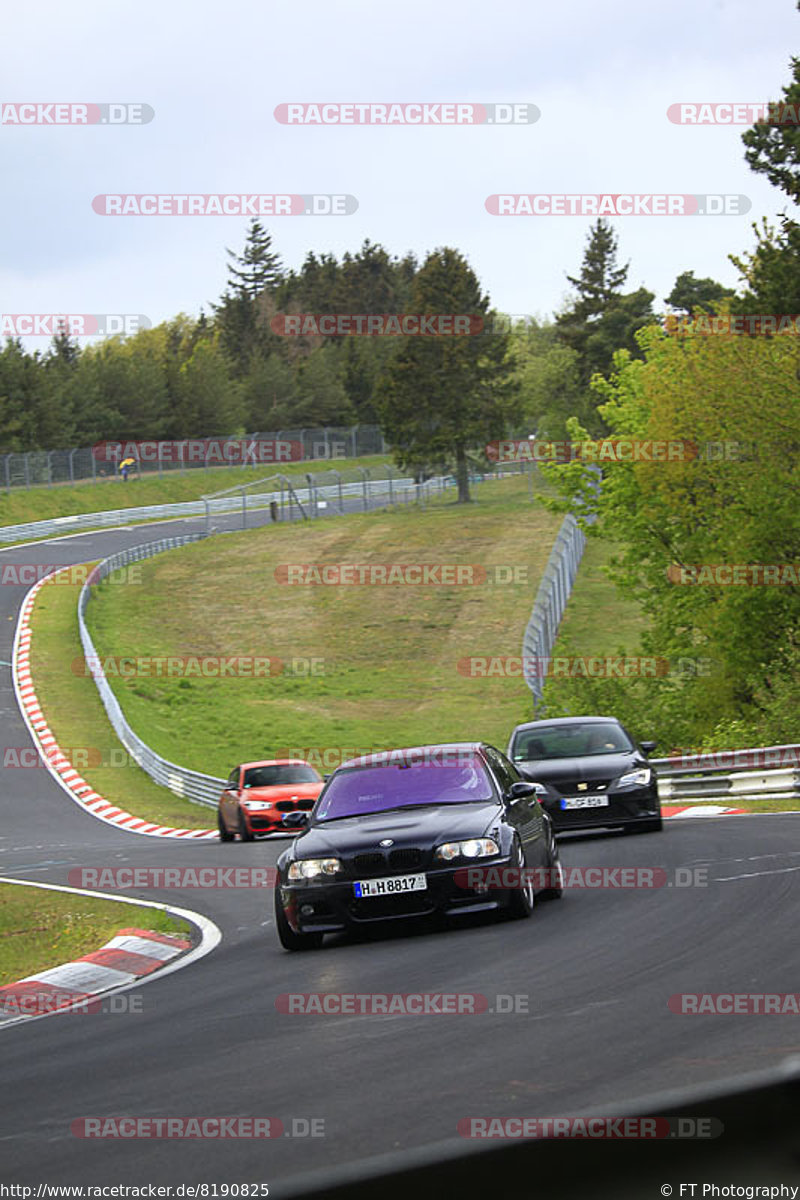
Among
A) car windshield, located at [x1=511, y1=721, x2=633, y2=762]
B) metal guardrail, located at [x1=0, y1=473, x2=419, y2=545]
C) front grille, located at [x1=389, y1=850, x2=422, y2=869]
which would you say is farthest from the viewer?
metal guardrail, located at [x1=0, y1=473, x2=419, y2=545]

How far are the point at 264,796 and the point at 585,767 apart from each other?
7.97 meters

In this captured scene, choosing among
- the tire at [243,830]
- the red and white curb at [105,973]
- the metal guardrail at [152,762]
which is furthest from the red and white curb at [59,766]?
the red and white curb at [105,973]

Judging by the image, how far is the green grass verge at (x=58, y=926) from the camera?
12.5m

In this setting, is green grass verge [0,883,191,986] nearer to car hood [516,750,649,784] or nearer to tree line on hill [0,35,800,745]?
car hood [516,750,649,784]

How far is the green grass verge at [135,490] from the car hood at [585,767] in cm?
6064

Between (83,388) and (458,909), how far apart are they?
→ 9172cm

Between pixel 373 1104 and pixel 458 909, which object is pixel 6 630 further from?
pixel 373 1104

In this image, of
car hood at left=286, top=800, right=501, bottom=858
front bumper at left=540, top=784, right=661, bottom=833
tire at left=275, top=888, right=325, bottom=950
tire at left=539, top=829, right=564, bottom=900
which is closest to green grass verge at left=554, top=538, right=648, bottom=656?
front bumper at left=540, top=784, right=661, bottom=833

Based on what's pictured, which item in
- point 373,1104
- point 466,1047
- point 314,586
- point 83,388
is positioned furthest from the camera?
point 83,388

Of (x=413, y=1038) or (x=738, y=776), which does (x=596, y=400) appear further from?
(x=413, y=1038)

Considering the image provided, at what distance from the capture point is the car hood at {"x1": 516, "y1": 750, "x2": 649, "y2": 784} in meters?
18.0

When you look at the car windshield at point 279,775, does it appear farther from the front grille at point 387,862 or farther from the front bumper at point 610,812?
the front grille at point 387,862

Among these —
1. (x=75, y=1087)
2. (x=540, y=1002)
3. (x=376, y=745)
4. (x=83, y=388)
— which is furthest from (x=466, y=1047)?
(x=83, y=388)

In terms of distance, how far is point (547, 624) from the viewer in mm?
41719
